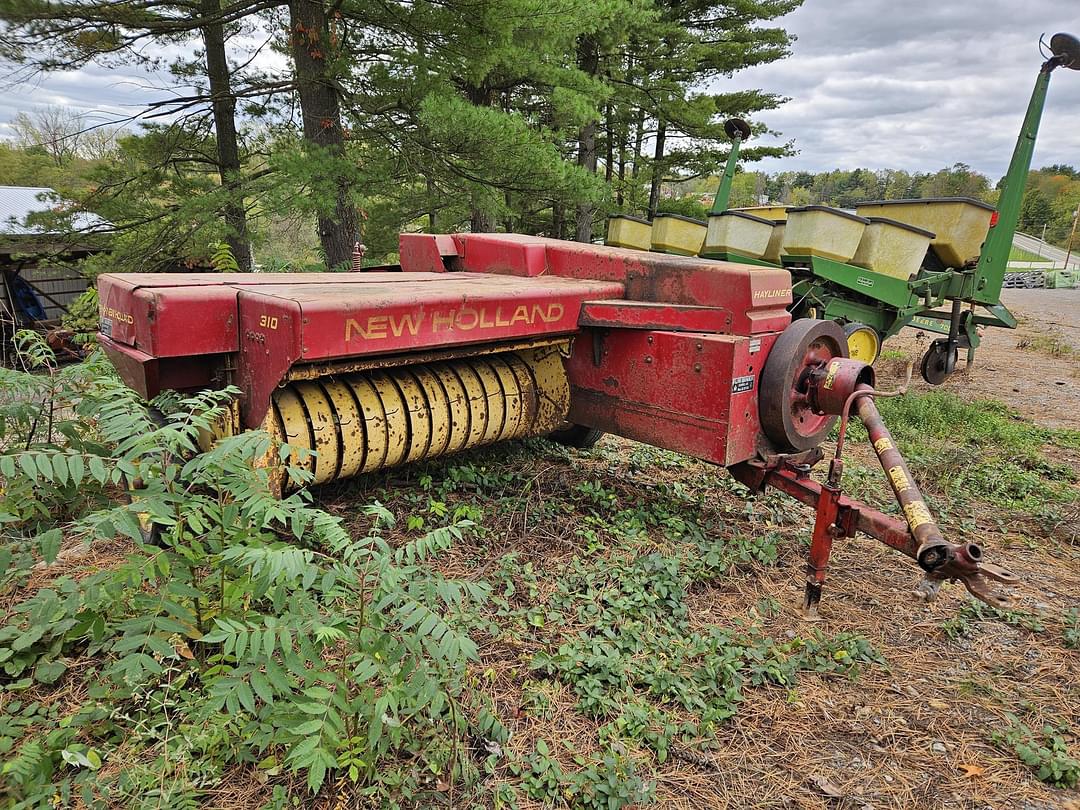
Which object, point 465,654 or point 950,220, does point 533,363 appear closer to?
point 465,654

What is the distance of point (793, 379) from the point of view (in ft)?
11.9

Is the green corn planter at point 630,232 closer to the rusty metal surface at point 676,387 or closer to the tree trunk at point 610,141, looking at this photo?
the rusty metal surface at point 676,387

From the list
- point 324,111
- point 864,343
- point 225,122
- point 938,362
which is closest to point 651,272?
point 864,343

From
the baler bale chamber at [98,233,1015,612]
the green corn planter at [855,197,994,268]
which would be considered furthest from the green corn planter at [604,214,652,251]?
the baler bale chamber at [98,233,1015,612]

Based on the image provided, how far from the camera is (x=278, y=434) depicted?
9.89ft

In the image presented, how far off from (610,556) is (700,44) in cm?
1314

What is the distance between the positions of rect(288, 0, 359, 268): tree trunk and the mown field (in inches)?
174

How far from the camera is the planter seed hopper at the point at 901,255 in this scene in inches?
254

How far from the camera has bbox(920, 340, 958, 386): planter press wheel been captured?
773 centimetres

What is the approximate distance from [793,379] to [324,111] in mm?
6280

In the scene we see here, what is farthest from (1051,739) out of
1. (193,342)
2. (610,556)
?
(193,342)

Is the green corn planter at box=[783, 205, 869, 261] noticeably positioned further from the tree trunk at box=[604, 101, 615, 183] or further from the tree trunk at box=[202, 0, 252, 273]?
the tree trunk at box=[604, 101, 615, 183]

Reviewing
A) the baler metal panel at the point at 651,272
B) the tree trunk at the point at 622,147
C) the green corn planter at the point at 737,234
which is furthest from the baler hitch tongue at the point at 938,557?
the tree trunk at the point at 622,147

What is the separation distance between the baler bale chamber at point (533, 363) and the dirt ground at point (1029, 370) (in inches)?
204
